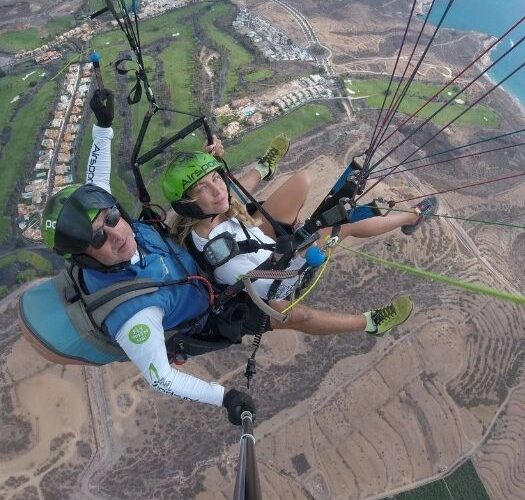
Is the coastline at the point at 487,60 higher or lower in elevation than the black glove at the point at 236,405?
lower

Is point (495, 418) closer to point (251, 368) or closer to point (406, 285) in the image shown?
point (406, 285)

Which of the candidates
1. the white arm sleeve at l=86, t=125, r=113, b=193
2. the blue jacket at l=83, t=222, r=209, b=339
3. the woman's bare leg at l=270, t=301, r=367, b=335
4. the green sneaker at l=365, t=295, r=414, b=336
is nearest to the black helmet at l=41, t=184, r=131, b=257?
the blue jacket at l=83, t=222, r=209, b=339

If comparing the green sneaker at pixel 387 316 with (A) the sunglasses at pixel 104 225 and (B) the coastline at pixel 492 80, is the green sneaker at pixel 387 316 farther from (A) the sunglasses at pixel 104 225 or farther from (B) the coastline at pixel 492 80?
(B) the coastline at pixel 492 80

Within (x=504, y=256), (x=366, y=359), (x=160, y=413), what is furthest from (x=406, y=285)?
(x=160, y=413)

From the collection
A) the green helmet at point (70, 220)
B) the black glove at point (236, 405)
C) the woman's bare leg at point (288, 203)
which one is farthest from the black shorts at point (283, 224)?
the green helmet at point (70, 220)

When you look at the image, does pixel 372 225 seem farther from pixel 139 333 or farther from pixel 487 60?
pixel 487 60
